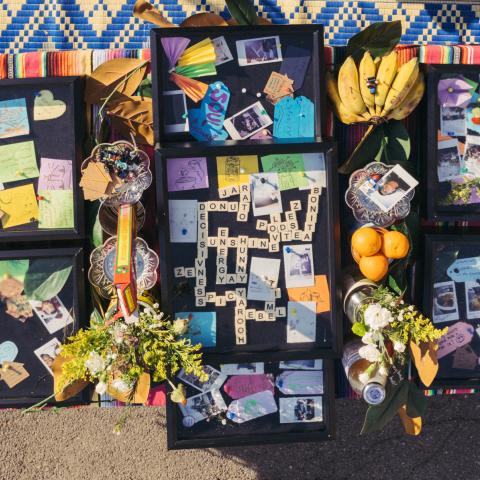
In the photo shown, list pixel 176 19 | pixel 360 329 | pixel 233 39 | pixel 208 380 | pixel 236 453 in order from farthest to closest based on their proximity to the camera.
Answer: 1. pixel 236 453
2. pixel 176 19
3. pixel 208 380
4. pixel 233 39
5. pixel 360 329

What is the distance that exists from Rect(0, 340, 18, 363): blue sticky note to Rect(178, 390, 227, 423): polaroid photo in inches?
28.2

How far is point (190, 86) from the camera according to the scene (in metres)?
1.80

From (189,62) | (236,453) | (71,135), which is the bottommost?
(236,453)

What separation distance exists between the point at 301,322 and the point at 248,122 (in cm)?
82

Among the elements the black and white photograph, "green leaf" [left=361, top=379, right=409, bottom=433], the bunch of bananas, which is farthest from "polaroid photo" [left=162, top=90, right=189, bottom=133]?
"green leaf" [left=361, top=379, right=409, bottom=433]

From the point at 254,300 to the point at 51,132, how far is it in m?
1.04

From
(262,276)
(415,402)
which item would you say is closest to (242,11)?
(262,276)

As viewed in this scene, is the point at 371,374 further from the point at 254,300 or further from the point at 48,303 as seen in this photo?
the point at 48,303

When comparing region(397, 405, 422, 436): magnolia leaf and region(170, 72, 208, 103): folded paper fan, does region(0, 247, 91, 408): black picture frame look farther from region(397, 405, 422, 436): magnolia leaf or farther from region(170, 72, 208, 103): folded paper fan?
region(397, 405, 422, 436): magnolia leaf

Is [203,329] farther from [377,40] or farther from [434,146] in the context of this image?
[377,40]

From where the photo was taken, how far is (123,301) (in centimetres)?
154

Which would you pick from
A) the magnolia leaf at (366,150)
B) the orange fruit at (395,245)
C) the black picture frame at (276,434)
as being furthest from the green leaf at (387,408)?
the magnolia leaf at (366,150)

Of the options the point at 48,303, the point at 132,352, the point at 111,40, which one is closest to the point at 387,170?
the point at 132,352

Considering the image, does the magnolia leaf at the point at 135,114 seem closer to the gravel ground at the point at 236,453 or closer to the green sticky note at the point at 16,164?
the green sticky note at the point at 16,164
